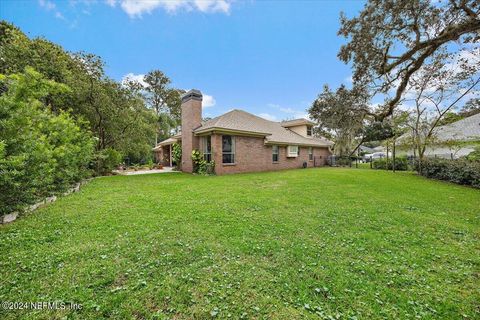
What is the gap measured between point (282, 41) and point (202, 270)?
14.1m

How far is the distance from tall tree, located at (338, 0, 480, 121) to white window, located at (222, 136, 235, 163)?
7.80 metres

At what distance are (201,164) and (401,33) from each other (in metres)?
11.6

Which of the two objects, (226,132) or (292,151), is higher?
(226,132)

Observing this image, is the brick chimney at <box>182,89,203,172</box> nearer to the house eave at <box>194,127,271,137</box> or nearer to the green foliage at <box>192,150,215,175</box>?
the green foliage at <box>192,150,215,175</box>

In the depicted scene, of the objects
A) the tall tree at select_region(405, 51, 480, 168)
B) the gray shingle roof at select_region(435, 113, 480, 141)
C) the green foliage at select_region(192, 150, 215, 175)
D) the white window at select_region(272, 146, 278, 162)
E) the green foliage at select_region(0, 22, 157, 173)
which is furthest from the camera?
the white window at select_region(272, 146, 278, 162)

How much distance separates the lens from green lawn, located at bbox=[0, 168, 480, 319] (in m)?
2.22

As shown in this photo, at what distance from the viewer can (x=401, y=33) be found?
707 cm

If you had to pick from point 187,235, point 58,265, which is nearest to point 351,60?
point 187,235

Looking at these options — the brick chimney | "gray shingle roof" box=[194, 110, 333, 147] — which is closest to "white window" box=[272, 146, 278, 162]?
"gray shingle roof" box=[194, 110, 333, 147]

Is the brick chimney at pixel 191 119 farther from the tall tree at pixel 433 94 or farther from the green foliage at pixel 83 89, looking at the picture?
the tall tree at pixel 433 94

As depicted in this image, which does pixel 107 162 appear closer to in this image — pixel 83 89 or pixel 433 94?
pixel 83 89

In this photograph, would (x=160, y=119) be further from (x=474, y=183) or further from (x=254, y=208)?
(x=474, y=183)

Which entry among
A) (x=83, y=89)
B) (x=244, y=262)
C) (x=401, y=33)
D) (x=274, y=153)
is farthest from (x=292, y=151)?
(x=244, y=262)

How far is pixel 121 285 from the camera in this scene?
98.8 inches
